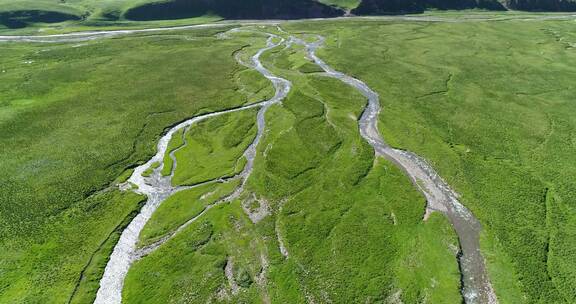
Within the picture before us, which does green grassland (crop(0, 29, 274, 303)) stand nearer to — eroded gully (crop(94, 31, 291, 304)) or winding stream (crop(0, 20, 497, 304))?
eroded gully (crop(94, 31, 291, 304))

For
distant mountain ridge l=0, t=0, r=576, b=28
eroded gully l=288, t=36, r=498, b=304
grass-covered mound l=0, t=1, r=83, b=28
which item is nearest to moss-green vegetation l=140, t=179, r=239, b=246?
eroded gully l=288, t=36, r=498, b=304

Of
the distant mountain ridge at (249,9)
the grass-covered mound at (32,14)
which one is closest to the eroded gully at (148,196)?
the distant mountain ridge at (249,9)

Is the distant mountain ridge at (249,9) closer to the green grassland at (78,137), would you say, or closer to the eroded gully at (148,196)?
the green grassland at (78,137)

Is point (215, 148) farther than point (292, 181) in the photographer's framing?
Yes

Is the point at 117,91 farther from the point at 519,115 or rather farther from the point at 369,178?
the point at 519,115

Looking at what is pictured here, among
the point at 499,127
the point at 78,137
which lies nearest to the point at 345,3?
the point at 499,127

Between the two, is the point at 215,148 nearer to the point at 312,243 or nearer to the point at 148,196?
the point at 148,196

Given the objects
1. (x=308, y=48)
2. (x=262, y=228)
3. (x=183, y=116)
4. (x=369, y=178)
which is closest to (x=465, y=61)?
(x=308, y=48)
